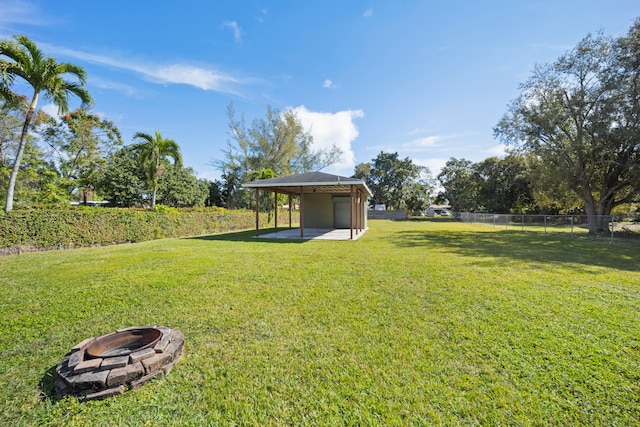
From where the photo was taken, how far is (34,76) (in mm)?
8484

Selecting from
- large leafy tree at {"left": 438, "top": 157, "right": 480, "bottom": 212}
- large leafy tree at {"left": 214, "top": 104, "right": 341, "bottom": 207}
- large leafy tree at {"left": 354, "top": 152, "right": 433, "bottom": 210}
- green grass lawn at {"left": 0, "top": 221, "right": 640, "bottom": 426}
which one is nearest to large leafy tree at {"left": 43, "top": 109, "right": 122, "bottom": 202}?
large leafy tree at {"left": 214, "top": 104, "right": 341, "bottom": 207}

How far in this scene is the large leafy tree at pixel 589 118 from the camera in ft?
41.1

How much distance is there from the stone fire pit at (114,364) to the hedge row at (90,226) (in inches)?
326

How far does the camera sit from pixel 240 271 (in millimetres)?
5473

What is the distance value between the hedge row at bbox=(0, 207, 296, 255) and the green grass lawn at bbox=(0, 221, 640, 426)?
311cm

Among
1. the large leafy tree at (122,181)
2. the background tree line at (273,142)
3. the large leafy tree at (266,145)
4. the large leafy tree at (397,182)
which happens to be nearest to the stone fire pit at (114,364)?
the background tree line at (273,142)

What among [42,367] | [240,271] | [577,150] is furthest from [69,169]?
[577,150]

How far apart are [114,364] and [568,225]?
3216cm

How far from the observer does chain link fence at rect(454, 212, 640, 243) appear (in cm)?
1312

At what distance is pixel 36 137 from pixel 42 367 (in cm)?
2495

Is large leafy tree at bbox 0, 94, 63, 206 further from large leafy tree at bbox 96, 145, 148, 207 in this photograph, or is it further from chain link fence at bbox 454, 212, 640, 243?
chain link fence at bbox 454, 212, 640, 243

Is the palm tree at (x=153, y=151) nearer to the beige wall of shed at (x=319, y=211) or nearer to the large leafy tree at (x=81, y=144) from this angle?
the large leafy tree at (x=81, y=144)

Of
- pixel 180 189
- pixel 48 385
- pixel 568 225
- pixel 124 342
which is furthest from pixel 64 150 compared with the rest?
pixel 568 225

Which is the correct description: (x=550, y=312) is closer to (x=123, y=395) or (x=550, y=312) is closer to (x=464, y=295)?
(x=464, y=295)
